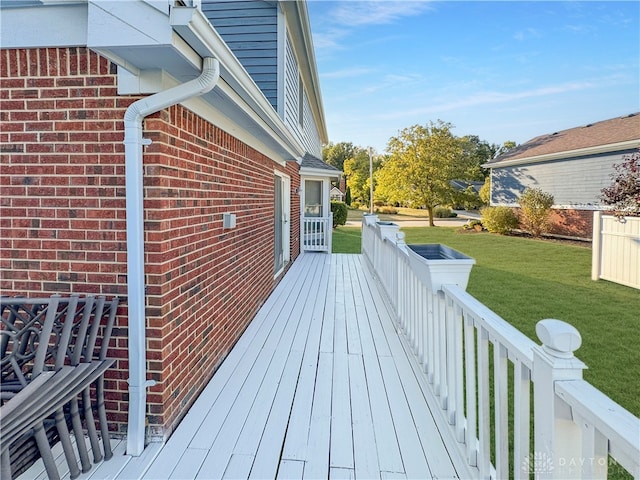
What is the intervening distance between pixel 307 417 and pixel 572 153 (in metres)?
17.7

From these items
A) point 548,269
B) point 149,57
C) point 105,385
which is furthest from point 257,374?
point 548,269

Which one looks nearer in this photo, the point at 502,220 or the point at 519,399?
the point at 519,399

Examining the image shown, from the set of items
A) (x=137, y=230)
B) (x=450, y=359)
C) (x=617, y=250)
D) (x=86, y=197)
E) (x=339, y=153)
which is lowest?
(x=450, y=359)

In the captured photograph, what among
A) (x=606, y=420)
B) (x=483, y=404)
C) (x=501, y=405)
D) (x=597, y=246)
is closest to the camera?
(x=606, y=420)

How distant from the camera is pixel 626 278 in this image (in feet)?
24.1

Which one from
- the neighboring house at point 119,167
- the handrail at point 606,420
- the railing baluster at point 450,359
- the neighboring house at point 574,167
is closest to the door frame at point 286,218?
the neighboring house at point 119,167

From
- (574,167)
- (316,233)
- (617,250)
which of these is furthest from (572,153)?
(316,233)

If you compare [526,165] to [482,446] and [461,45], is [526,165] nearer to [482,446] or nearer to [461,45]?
[461,45]

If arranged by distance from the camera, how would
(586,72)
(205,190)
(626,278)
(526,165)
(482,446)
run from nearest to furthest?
1. (482,446)
2. (205,190)
3. (626,278)
4. (586,72)
5. (526,165)

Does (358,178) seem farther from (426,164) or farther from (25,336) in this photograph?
(25,336)

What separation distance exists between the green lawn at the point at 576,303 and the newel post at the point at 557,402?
237 centimetres

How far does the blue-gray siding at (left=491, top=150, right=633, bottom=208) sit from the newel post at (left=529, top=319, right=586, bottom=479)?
1621 centimetres

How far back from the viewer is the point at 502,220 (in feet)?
57.3

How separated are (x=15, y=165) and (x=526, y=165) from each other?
21005 millimetres
